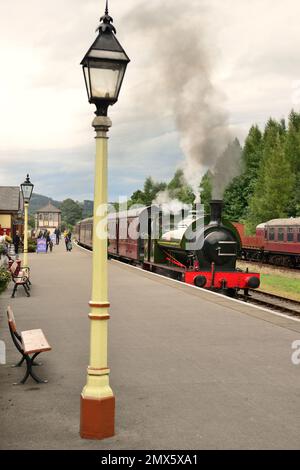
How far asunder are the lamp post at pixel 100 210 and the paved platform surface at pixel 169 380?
0.25 m

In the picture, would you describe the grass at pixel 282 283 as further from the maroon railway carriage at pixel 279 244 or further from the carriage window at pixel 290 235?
the carriage window at pixel 290 235

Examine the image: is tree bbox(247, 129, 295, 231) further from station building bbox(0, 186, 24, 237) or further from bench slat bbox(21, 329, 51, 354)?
bench slat bbox(21, 329, 51, 354)

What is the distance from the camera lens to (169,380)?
745 cm

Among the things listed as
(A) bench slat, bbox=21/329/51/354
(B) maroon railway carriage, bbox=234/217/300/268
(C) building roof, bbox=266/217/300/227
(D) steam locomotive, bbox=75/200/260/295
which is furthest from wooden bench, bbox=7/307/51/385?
(C) building roof, bbox=266/217/300/227

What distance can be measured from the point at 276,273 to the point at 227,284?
1340 centimetres

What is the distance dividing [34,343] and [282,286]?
16594 millimetres

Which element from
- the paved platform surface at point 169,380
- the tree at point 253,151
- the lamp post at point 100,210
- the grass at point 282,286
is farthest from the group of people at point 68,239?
the lamp post at point 100,210

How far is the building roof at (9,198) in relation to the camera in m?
63.6

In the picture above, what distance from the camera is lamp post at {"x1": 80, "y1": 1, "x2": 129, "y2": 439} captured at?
213 inches

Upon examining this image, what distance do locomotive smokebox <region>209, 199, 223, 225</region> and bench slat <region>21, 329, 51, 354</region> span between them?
396 inches

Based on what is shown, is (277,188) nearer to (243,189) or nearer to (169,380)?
(243,189)

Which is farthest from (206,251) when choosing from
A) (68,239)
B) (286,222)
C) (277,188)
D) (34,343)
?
(277,188)
